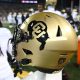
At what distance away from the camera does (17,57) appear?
Answer: 7.06 ft

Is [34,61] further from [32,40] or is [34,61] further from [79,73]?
[79,73]

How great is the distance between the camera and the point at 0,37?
260cm

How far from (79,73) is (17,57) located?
17.6 ft

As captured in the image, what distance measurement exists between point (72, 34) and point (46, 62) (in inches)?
7.8

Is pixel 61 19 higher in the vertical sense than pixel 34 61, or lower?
higher

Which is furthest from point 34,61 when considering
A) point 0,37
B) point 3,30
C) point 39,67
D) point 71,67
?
point 71,67

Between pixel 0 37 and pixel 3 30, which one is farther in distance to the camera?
pixel 3 30

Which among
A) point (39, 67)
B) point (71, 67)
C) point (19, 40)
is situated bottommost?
point (71, 67)

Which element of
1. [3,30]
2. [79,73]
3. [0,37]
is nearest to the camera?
[0,37]

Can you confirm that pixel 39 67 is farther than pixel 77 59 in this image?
No

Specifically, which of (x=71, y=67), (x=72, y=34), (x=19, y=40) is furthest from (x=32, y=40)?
(x=71, y=67)

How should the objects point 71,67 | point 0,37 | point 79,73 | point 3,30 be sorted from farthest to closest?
point 71,67
point 79,73
point 3,30
point 0,37

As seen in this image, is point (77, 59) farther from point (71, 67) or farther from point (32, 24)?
point (32, 24)

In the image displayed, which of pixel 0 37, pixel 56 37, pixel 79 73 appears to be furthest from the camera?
pixel 79 73
